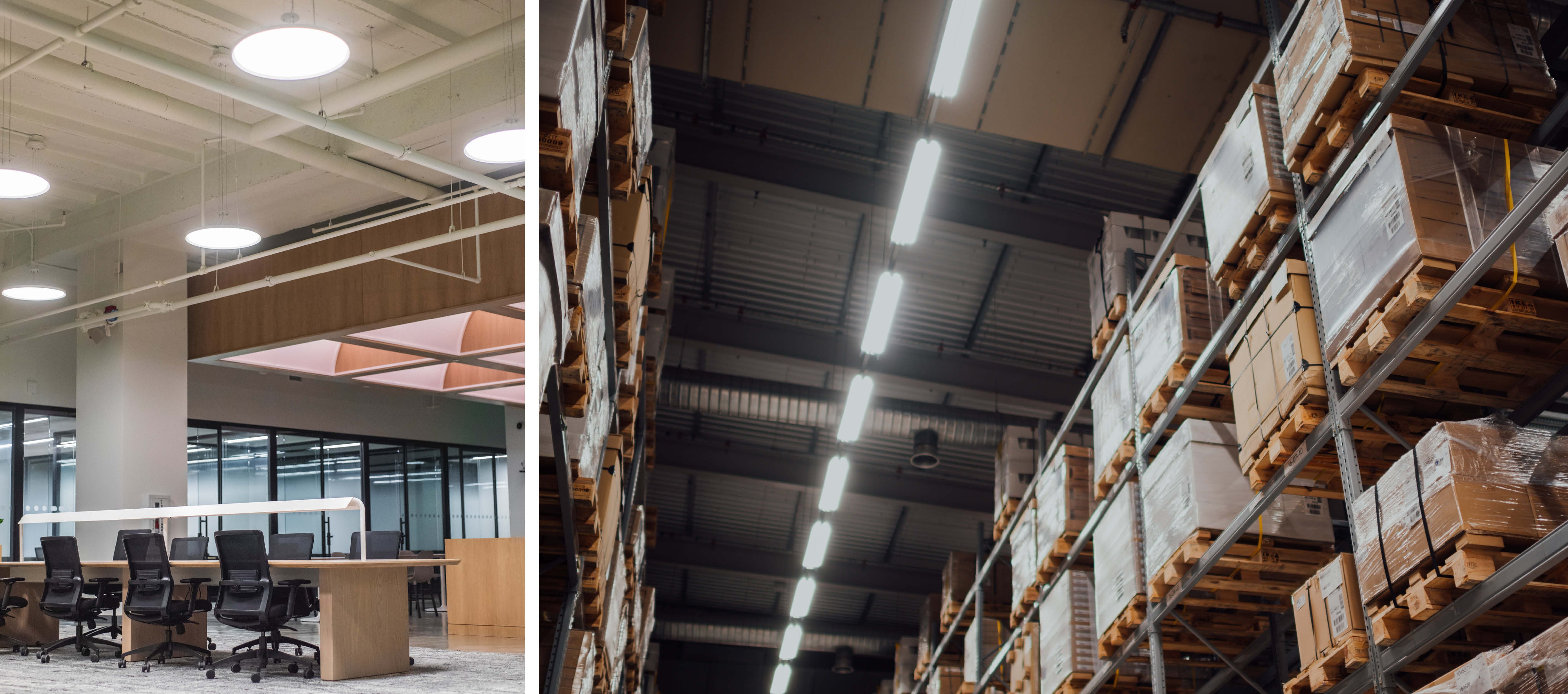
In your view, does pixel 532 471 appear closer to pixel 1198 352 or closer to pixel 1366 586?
pixel 1366 586

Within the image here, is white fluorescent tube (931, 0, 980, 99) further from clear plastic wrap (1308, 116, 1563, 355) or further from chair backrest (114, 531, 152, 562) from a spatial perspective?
chair backrest (114, 531, 152, 562)

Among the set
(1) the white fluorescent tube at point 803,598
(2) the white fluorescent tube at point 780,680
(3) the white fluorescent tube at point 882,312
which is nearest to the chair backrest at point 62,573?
(3) the white fluorescent tube at point 882,312

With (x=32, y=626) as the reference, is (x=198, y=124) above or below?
above

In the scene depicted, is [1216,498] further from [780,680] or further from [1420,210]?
[780,680]

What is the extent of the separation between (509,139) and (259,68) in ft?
1.62

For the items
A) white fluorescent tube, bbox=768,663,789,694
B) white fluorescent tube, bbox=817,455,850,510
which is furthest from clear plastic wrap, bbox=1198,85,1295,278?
white fluorescent tube, bbox=768,663,789,694

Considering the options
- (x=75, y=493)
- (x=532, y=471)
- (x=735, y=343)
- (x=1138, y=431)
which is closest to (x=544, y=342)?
(x=532, y=471)

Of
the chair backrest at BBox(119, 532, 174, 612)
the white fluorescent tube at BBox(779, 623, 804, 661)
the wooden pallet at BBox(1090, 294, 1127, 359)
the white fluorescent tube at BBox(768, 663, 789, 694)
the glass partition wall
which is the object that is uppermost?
the wooden pallet at BBox(1090, 294, 1127, 359)

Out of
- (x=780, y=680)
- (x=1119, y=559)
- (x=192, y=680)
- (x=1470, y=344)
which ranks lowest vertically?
(x=780, y=680)

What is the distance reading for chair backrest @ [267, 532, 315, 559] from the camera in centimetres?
177

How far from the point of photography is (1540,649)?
9.97 ft

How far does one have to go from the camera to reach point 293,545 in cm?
194

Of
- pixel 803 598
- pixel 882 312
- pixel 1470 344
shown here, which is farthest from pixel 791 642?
pixel 1470 344

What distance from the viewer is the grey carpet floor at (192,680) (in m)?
1.72
